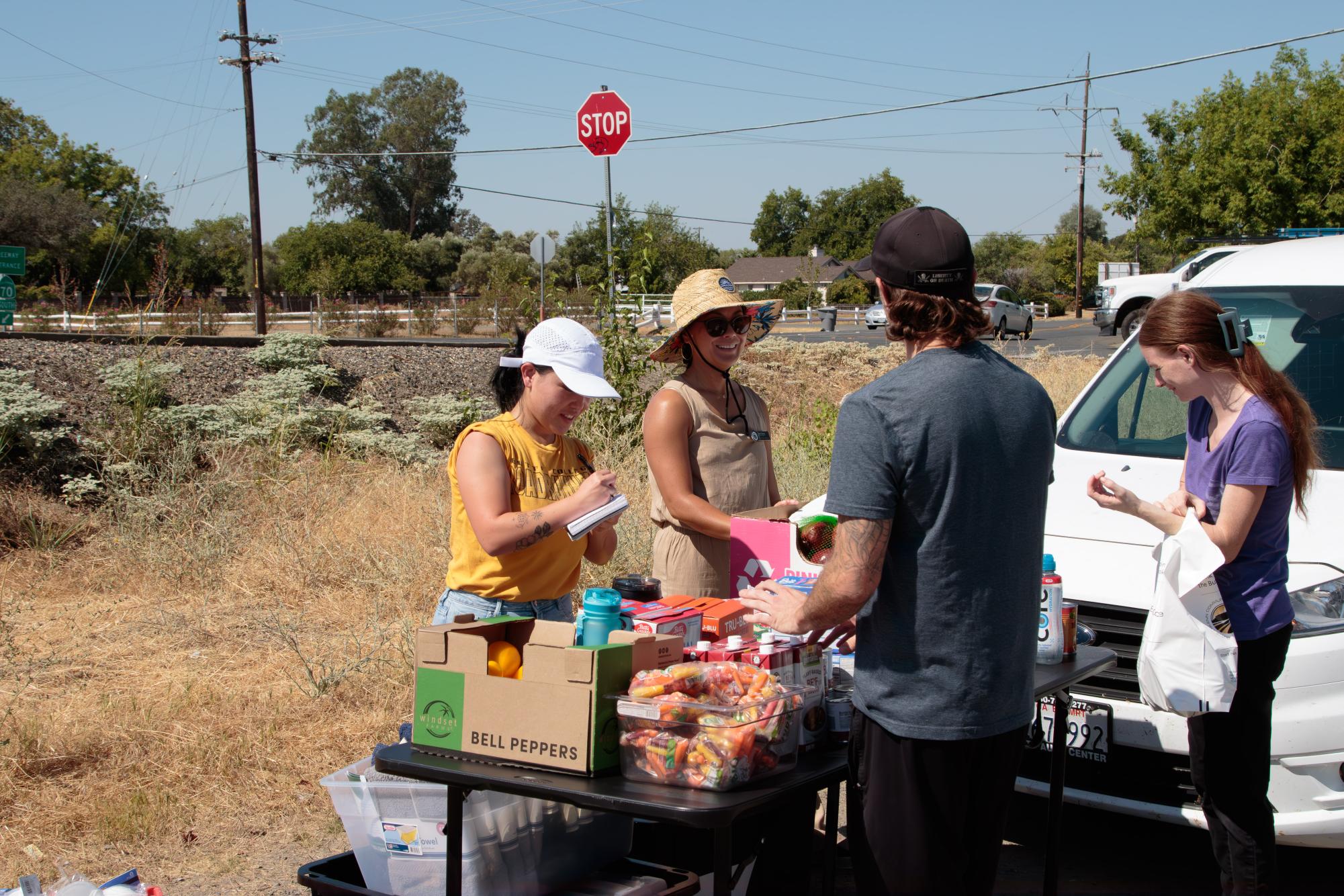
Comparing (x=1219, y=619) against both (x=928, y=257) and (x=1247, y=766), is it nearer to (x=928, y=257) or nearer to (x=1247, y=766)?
(x=1247, y=766)

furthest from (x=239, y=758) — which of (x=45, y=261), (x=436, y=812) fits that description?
(x=45, y=261)

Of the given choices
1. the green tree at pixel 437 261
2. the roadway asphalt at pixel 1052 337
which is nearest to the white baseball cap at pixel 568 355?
the roadway asphalt at pixel 1052 337

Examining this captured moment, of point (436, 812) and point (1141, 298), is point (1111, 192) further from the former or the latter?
point (436, 812)

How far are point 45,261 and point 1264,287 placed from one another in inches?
2310

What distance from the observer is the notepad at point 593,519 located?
9.70 ft

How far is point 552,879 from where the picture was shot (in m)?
2.86

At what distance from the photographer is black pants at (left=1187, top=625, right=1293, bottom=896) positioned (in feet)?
10.3

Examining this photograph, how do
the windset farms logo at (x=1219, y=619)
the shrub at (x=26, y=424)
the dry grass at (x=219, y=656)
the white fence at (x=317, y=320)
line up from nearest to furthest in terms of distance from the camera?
the windset farms logo at (x=1219, y=619) → the dry grass at (x=219, y=656) → the shrub at (x=26, y=424) → the white fence at (x=317, y=320)

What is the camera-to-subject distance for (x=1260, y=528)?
3.17 m

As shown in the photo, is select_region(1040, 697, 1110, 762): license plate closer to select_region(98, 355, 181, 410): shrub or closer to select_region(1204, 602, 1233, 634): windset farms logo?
select_region(1204, 602, 1233, 634): windset farms logo

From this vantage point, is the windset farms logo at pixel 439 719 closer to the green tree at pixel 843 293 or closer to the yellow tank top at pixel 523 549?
the yellow tank top at pixel 523 549

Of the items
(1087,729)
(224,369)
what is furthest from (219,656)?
(224,369)

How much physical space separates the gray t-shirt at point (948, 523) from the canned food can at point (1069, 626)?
101 cm

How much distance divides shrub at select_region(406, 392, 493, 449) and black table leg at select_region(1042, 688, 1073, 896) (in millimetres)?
9716
